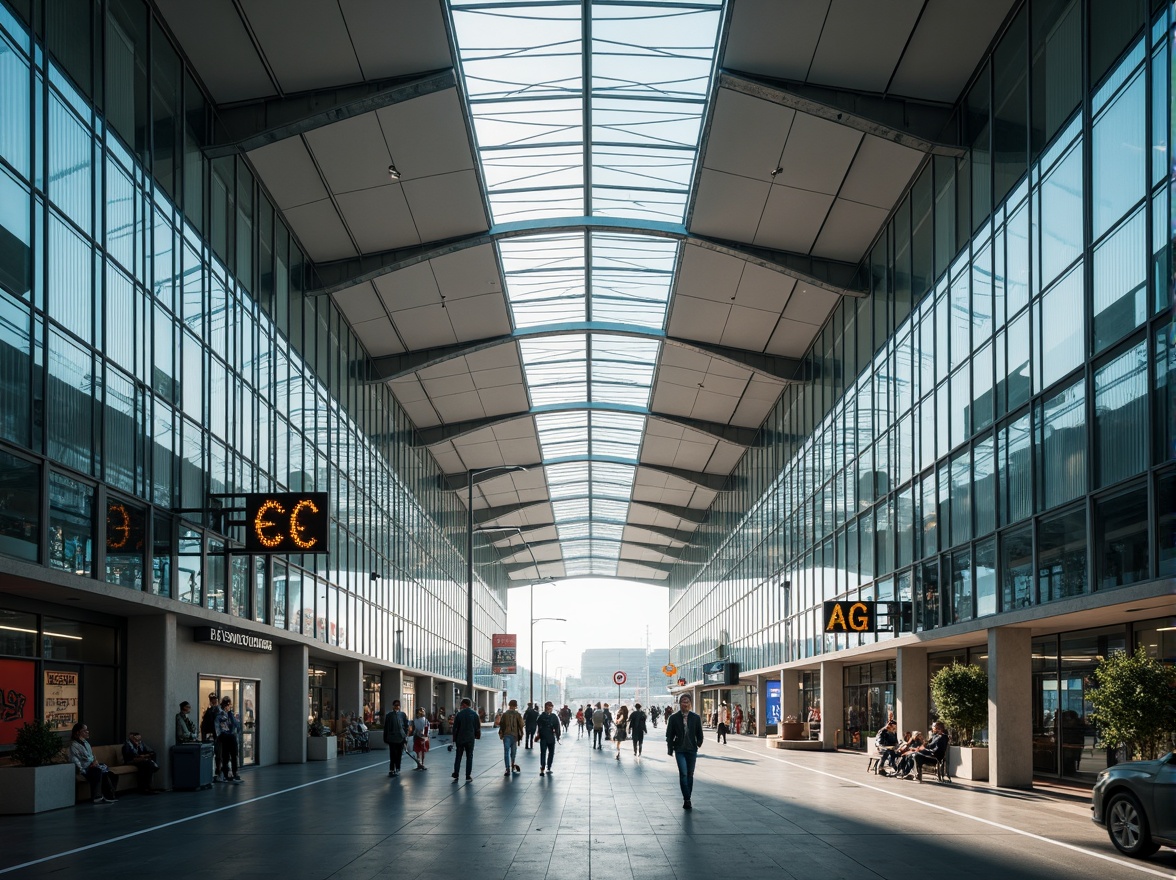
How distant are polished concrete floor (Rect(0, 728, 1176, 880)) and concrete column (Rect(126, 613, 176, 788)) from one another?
118cm

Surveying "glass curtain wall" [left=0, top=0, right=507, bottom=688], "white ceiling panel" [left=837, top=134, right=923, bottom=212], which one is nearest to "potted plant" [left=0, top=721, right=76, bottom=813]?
"glass curtain wall" [left=0, top=0, right=507, bottom=688]

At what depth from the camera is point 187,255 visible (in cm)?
2206

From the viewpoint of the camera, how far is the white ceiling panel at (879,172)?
2464 centimetres

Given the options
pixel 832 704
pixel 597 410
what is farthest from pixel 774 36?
pixel 597 410

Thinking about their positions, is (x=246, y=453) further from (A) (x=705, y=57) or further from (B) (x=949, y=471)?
(B) (x=949, y=471)

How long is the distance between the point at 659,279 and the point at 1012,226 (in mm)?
14143

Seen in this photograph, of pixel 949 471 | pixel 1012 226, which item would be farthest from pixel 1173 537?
pixel 949 471

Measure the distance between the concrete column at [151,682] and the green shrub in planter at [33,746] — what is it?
3796 mm

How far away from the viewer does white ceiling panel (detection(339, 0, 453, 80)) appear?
2039cm

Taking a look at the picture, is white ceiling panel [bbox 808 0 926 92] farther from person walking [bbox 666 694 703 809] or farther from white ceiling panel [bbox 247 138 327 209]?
person walking [bbox 666 694 703 809]

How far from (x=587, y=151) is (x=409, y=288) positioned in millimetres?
7616

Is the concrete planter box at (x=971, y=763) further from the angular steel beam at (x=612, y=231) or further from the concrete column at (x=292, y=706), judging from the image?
the concrete column at (x=292, y=706)

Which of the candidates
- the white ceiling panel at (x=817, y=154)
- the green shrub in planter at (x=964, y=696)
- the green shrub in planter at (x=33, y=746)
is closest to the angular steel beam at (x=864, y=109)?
the white ceiling panel at (x=817, y=154)

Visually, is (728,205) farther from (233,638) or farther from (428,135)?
(233,638)
